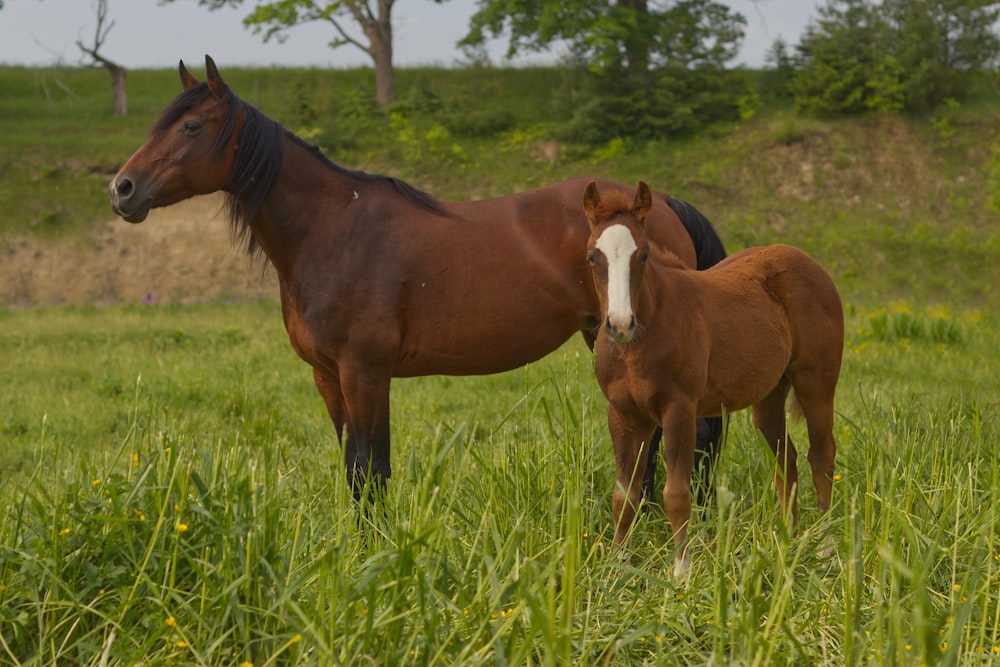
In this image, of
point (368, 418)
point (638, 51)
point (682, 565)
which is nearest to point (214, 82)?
point (368, 418)

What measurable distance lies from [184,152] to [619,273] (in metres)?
2.50

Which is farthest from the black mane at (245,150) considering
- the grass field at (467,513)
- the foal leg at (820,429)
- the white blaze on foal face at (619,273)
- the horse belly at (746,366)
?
the foal leg at (820,429)

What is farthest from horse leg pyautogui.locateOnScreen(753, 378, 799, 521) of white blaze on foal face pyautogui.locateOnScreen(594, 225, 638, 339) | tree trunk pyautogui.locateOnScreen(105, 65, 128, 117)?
tree trunk pyautogui.locateOnScreen(105, 65, 128, 117)

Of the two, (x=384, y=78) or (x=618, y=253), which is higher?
(x=384, y=78)

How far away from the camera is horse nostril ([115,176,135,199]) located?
449cm

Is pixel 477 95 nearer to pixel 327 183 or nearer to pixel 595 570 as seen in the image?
pixel 327 183

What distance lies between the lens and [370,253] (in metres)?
5.01

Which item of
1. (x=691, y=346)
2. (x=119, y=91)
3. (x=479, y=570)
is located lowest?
(x=479, y=570)

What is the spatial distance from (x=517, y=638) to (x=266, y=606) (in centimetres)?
92

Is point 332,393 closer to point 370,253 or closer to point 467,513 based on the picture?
point 370,253

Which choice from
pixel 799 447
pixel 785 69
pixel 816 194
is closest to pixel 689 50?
pixel 785 69

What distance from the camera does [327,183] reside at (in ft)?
16.8

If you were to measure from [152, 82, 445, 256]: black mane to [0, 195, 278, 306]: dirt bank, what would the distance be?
16.0 metres

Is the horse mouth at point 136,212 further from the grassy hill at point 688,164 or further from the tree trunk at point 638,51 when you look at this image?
the tree trunk at point 638,51
